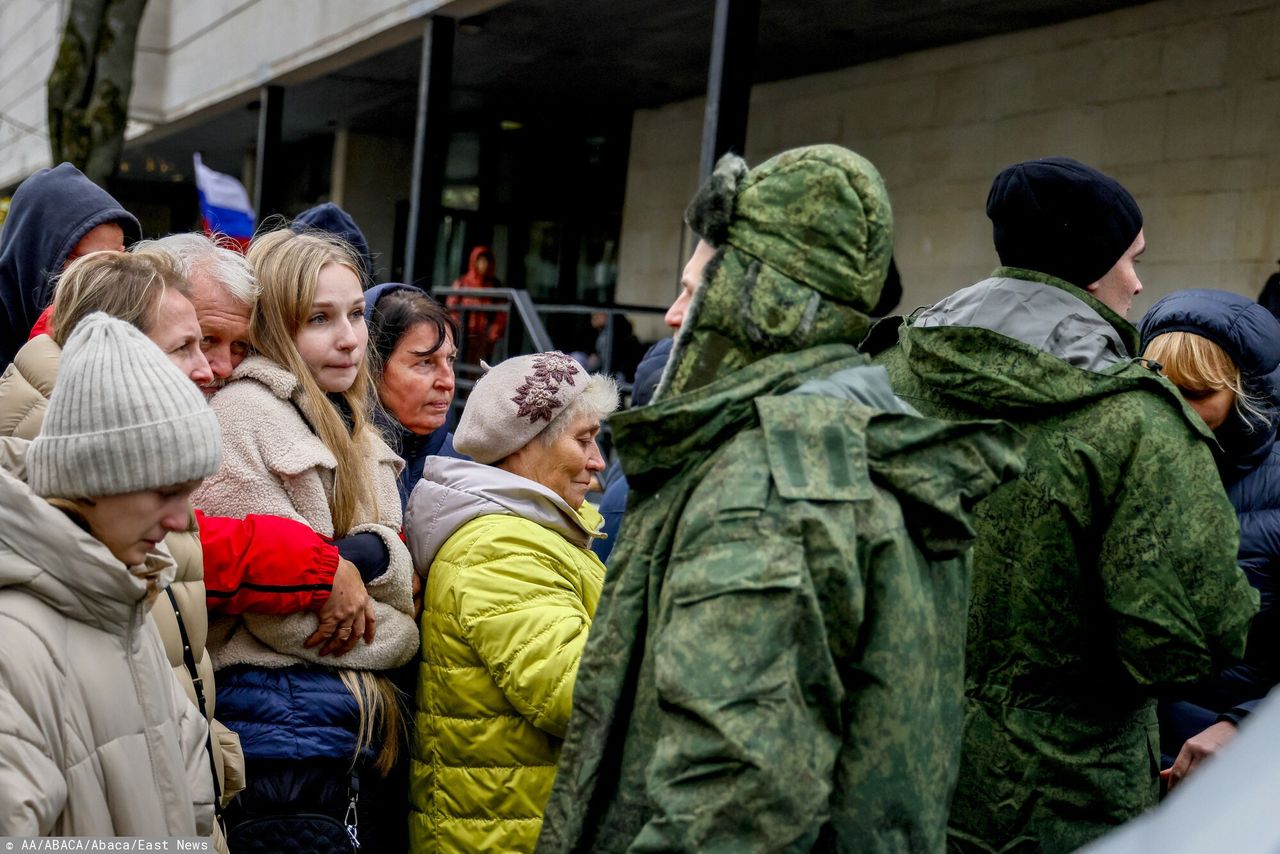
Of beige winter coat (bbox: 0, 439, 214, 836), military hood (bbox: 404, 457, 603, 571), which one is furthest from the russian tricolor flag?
beige winter coat (bbox: 0, 439, 214, 836)

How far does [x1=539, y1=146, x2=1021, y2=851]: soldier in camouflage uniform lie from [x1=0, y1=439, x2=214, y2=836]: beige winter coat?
671 millimetres

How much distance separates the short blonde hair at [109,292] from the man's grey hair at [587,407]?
903 mm

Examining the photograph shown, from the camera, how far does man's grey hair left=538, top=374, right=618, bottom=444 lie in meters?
3.14

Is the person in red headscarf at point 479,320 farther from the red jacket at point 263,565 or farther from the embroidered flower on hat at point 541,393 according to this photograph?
the red jacket at point 263,565

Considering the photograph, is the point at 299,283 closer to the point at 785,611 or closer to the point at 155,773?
the point at 155,773

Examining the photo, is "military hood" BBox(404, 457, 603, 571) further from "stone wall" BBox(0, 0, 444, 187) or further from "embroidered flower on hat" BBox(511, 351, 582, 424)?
"stone wall" BBox(0, 0, 444, 187)

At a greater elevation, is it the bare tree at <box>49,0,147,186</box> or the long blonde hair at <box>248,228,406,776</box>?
the bare tree at <box>49,0,147,186</box>

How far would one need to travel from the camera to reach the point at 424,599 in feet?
9.92

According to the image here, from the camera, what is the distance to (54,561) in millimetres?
2072

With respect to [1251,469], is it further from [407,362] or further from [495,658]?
[407,362]

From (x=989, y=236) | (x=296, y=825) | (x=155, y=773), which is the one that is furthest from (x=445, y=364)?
(x=989, y=236)

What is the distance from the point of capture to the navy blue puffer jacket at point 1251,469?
10.6ft

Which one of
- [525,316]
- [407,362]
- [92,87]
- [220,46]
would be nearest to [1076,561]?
[407,362]

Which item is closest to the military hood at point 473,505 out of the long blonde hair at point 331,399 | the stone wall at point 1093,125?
the long blonde hair at point 331,399
